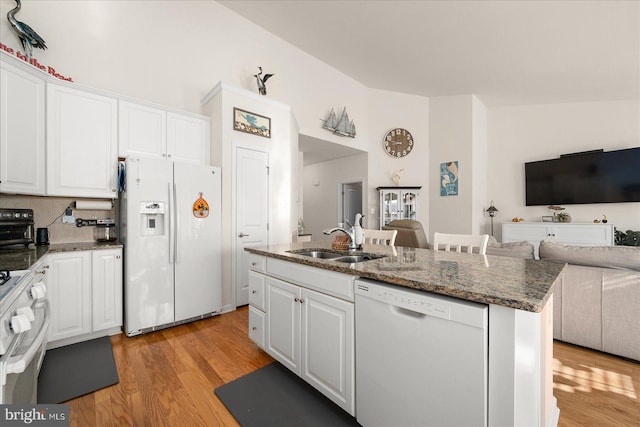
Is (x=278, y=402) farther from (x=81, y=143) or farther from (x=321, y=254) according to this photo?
(x=81, y=143)

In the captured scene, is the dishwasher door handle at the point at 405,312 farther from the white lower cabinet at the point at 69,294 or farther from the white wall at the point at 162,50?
the white wall at the point at 162,50

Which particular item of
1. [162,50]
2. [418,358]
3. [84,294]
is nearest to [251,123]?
[162,50]

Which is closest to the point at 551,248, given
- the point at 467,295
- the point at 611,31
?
the point at 467,295

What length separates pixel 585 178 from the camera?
5168 mm

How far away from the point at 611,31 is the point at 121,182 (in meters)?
6.09

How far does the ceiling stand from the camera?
3391mm

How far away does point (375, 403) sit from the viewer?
1287mm

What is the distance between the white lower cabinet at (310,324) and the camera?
56.5 inches

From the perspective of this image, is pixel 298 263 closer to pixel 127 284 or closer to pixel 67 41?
pixel 127 284

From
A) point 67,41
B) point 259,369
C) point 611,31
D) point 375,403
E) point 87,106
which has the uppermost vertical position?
point 611,31

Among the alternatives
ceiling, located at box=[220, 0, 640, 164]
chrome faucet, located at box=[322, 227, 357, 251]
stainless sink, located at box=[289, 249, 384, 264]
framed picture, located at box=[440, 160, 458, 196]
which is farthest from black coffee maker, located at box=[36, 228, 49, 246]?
framed picture, located at box=[440, 160, 458, 196]

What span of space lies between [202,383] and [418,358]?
152 cm

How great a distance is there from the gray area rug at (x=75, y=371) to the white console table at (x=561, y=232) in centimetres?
589

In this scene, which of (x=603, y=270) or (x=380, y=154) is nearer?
(x=603, y=270)
